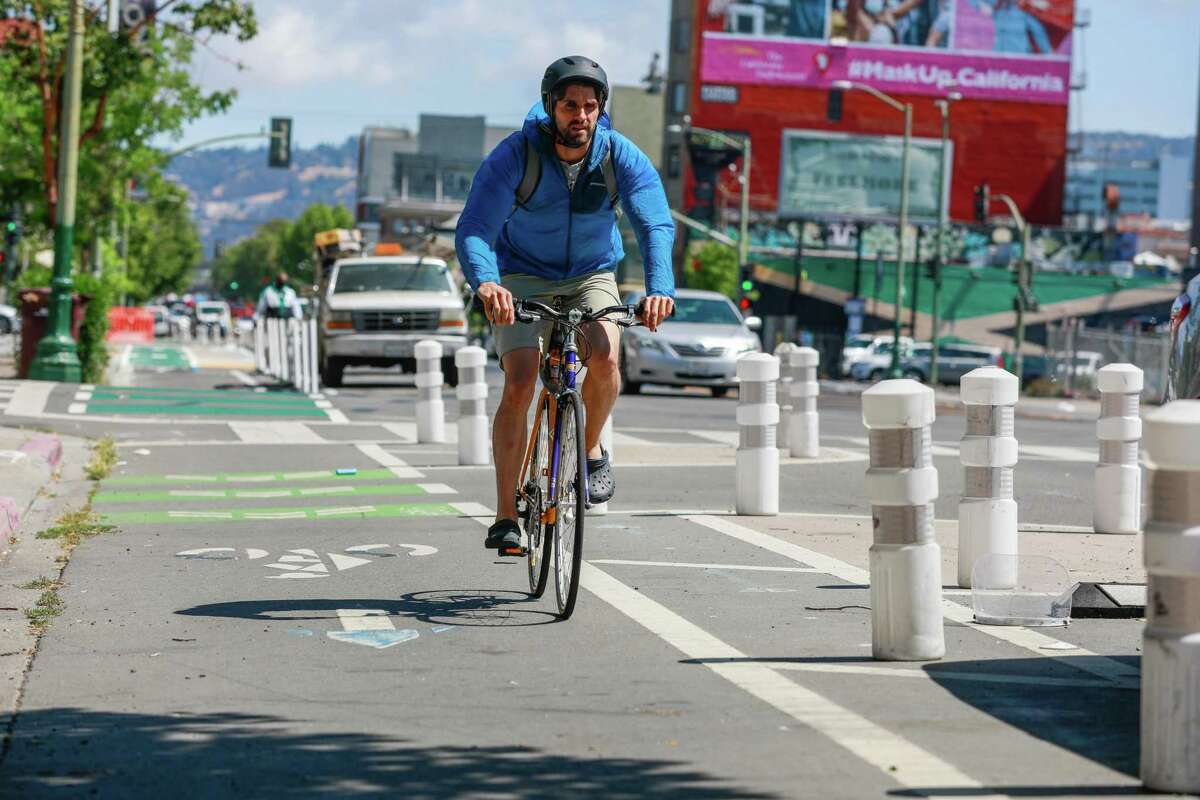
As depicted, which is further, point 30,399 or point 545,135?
point 30,399

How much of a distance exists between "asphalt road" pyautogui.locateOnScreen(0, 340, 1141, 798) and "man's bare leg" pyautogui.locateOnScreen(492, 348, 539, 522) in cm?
38

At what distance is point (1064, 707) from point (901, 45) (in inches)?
3763

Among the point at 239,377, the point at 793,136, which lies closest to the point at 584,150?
the point at 239,377

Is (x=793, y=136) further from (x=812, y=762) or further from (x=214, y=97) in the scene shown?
(x=812, y=762)

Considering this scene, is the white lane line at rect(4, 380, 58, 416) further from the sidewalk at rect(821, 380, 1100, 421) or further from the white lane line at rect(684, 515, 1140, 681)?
the sidewalk at rect(821, 380, 1100, 421)

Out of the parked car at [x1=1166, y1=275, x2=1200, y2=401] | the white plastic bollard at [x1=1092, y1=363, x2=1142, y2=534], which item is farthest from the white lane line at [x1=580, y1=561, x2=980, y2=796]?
the white plastic bollard at [x1=1092, y1=363, x2=1142, y2=534]

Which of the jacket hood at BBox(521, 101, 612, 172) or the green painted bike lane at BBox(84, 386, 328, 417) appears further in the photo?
the green painted bike lane at BBox(84, 386, 328, 417)

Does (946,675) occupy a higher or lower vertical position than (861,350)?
higher

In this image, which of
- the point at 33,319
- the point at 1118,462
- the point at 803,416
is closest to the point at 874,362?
the point at 33,319

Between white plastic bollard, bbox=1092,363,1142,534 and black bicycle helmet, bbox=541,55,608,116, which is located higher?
black bicycle helmet, bbox=541,55,608,116

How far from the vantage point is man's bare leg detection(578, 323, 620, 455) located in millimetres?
7188

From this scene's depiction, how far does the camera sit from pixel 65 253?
79.9 ft

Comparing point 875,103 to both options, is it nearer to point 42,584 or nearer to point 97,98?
point 97,98

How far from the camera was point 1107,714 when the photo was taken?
5117 mm
